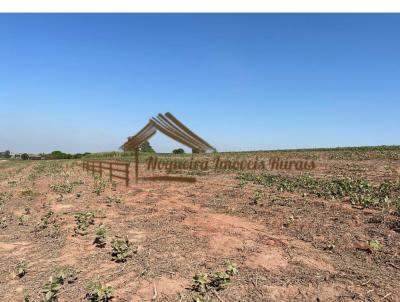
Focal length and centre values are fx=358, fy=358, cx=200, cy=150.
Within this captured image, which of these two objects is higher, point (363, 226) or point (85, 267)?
point (363, 226)

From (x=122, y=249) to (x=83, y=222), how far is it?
6.95 ft

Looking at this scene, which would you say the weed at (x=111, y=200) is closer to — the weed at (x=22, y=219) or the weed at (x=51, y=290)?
the weed at (x=22, y=219)

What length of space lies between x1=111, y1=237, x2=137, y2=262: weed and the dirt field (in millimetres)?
77

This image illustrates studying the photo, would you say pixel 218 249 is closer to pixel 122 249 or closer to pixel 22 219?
pixel 122 249

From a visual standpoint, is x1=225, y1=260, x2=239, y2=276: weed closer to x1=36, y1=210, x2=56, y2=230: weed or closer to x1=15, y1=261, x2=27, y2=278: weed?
x1=15, y1=261, x2=27, y2=278: weed

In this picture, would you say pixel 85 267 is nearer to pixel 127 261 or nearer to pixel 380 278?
pixel 127 261

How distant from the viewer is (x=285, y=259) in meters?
5.05

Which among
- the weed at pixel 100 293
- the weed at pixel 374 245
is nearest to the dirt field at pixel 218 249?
the weed at pixel 374 245

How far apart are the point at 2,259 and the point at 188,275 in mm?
3200

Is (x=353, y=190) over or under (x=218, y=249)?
over

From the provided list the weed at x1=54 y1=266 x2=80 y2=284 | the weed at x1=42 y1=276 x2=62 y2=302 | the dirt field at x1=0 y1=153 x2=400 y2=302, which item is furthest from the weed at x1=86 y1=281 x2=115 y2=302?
the weed at x1=54 y1=266 x2=80 y2=284

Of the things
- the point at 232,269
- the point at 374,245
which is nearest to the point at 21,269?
the point at 232,269

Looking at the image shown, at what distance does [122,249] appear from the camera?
552cm

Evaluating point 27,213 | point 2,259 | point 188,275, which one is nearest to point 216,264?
point 188,275
